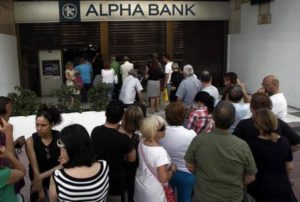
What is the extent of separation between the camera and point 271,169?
3264 mm

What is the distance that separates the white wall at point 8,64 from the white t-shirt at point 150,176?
28.6 feet

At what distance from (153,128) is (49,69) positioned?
12107 mm

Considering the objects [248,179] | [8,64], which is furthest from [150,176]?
[8,64]

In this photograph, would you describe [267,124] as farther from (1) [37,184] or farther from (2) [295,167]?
(2) [295,167]

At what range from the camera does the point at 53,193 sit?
8.87 feet

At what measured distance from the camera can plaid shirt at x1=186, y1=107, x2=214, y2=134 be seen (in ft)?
15.0

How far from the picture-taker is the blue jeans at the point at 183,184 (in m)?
3.84

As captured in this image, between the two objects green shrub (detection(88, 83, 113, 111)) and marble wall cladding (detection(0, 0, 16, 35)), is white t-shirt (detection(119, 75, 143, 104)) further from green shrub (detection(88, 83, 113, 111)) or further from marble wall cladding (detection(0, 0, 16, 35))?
marble wall cladding (detection(0, 0, 16, 35))

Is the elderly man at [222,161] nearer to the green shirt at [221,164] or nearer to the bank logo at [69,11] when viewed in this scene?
the green shirt at [221,164]

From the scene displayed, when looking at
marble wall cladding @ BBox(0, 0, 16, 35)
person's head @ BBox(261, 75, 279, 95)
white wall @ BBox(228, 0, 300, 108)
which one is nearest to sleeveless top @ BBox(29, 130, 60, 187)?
person's head @ BBox(261, 75, 279, 95)

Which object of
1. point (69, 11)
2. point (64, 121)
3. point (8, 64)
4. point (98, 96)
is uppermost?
point (69, 11)

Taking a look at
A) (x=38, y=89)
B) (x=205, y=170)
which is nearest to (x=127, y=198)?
(x=205, y=170)

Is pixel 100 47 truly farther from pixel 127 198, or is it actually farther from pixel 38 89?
pixel 127 198

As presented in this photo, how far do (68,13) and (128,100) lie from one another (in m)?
6.92
